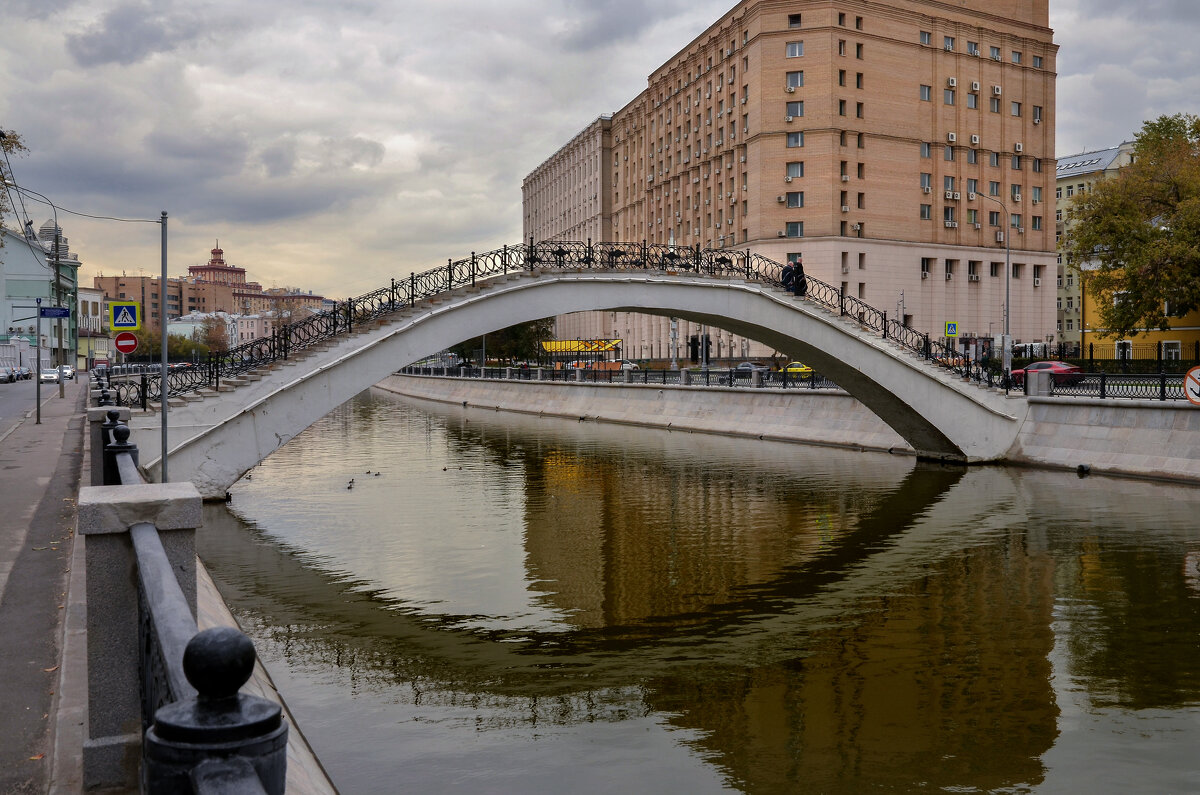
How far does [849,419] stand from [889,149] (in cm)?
4354

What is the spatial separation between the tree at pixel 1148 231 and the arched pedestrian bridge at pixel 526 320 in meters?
A: 21.4

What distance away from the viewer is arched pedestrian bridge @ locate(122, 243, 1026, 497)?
2116cm

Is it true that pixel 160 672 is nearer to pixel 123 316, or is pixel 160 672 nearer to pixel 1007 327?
pixel 123 316

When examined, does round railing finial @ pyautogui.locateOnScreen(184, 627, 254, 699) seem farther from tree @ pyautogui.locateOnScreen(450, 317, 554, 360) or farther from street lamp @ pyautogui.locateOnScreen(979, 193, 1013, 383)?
tree @ pyautogui.locateOnScreen(450, 317, 554, 360)

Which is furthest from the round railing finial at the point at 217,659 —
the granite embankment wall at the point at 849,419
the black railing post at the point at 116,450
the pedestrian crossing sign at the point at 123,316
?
the granite embankment wall at the point at 849,419

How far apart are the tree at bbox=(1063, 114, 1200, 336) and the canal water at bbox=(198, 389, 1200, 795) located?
84.0 ft

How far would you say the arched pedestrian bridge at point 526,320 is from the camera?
21156 millimetres

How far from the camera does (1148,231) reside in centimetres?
4856

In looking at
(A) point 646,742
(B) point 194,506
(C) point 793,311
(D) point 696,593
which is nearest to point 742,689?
(A) point 646,742

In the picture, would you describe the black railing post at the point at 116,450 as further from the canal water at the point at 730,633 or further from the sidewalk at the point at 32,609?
the canal water at the point at 730,633

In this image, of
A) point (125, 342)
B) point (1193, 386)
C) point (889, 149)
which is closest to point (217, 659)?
point (125, 342)

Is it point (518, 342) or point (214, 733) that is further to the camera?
point (518, 342)

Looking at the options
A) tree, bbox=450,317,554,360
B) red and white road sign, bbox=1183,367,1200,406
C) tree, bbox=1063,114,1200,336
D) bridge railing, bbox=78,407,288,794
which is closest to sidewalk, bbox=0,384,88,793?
bridge railing, bbox=78,407,288,794

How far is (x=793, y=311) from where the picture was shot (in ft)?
90.8
